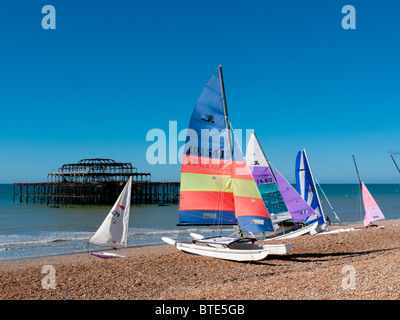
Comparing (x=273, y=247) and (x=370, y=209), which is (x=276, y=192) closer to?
(x=273, y=247)

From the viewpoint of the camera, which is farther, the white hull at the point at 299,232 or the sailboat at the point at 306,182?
the sailboat at the point at 306,182

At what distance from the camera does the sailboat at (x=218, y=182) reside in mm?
13281

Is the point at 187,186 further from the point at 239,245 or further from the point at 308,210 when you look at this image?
the point at 308,210

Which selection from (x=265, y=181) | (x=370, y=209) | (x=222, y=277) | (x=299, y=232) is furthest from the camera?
(x=370, y=209)

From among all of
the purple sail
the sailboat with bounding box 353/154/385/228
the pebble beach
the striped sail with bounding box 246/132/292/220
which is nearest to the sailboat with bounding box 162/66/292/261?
the pebble beach

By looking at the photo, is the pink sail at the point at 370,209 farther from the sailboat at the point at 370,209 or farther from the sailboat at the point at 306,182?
the sailboat at the point at 306,182

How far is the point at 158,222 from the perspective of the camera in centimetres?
3516

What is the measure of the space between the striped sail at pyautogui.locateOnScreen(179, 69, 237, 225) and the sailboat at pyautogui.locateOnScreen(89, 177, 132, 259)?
2273mm

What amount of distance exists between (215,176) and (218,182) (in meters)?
0.25

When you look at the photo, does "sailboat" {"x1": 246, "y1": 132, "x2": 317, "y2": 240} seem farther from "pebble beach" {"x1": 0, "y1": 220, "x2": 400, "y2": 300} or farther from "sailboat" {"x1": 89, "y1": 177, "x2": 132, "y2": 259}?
"sailboat" {"x1": 89, "y1": 177, "x2": 132, "y2": 259}

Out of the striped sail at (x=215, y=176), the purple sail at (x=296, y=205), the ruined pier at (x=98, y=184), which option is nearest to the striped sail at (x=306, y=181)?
the purple sail at (x=296, y=205)

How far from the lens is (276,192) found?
18.9 metres

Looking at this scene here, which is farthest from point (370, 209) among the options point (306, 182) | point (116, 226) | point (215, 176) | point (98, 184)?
point (98, 184)
